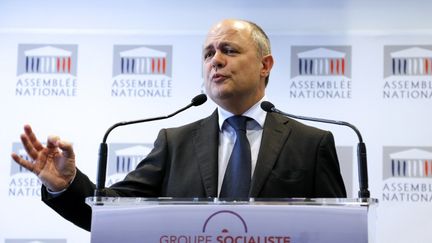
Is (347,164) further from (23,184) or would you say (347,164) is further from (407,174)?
(23,184)

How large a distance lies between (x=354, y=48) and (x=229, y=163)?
1.62m

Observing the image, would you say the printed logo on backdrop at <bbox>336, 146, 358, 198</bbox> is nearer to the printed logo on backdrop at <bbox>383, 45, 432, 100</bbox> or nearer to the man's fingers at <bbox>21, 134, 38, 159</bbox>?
the printed logo on backdrop at <bbox>383, 45, 432, 100</bbox>

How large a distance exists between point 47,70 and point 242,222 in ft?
8.04

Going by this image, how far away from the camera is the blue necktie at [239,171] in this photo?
233cm

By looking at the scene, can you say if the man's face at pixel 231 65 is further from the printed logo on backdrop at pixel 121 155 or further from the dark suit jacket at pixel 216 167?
the printed logo on backdrop at pixel 121 155

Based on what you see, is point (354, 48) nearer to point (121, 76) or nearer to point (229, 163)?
point (121, 76)

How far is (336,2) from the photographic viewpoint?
3863 millimetres

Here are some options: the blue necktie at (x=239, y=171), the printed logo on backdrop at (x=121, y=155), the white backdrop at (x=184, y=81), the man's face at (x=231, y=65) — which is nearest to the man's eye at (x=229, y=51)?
the man's face at (x=231, y=65)

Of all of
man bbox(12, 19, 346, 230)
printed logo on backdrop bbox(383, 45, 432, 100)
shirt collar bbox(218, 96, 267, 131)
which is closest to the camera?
man bbox(12, 19, 346, 230)

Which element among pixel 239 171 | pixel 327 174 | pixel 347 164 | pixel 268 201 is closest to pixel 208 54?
pixel 239 171

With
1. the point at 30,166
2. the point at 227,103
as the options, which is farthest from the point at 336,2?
the point at 30,166

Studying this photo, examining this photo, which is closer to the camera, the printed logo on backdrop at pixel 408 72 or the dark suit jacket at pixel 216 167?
the dark suit jacket at pixel 216 167

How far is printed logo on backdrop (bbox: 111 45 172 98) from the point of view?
3832 millimetres

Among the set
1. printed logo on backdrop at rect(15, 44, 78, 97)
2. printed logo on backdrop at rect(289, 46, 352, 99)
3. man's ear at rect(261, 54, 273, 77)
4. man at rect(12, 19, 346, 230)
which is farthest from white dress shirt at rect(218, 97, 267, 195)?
printed logo on backdrop at rect(15, 44, 78, 97)
